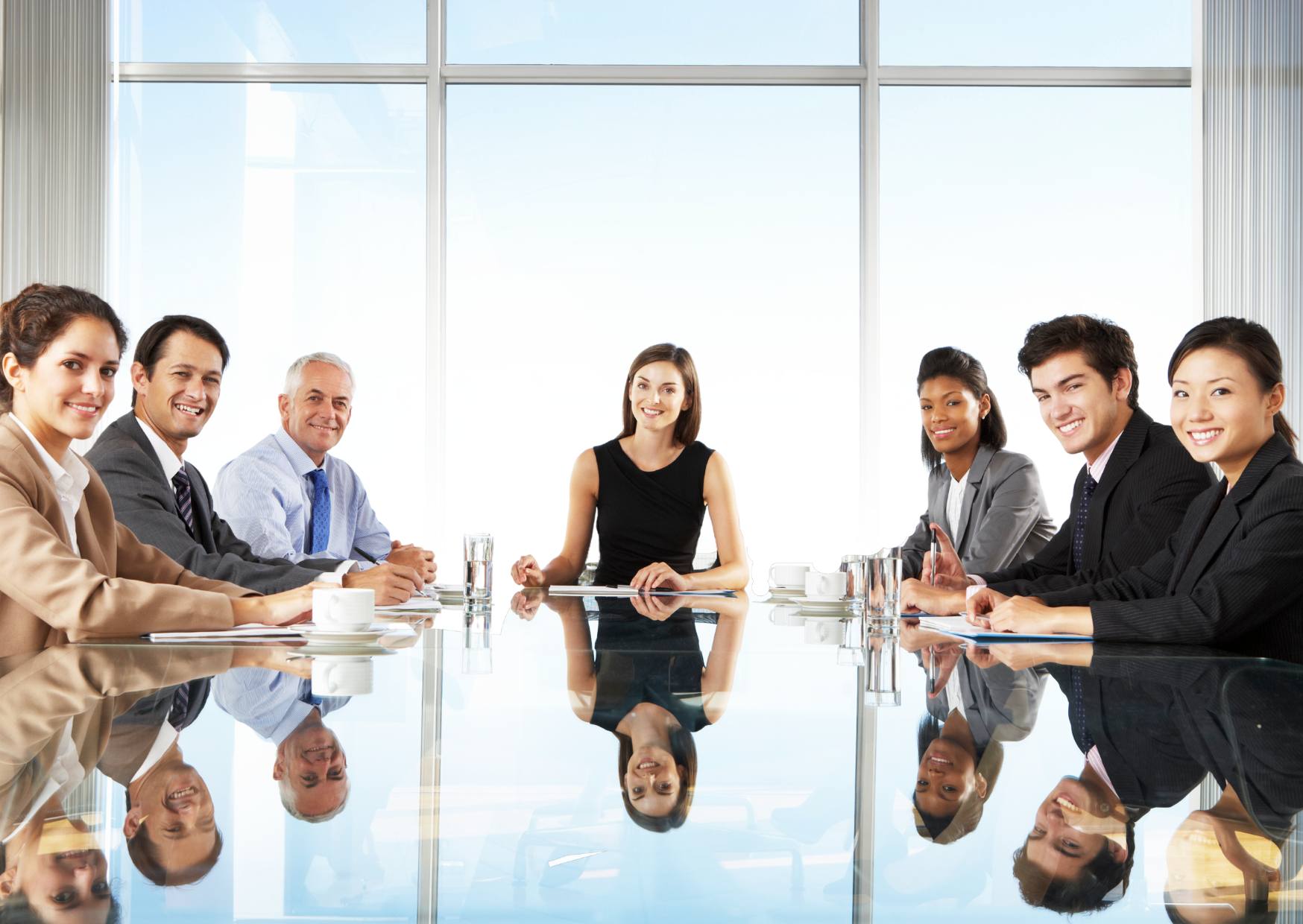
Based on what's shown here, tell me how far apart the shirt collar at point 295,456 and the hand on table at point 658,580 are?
3.94ft

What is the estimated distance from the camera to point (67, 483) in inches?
69.2

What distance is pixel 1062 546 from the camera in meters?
2.64

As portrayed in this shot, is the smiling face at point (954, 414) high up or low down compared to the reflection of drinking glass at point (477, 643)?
up

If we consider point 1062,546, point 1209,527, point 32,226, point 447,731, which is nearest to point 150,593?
point 447,731

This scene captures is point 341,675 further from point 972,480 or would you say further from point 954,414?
point 954,414

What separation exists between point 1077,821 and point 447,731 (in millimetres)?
506

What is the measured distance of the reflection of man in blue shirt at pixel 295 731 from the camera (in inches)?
28.3

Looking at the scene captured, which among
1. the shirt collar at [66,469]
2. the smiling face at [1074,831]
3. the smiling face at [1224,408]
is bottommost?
the smiling face at [1074,831]

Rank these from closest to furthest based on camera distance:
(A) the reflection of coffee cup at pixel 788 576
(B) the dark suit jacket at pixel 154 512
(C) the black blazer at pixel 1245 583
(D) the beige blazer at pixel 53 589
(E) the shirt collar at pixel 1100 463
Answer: (D) the beige blazer at pixel 53 589 → (C) the black blazer at pixel 1245 583 → (B) the dark suit jacket at pixel 154 512 → (E) the shirt collar at pixel 1100 463 → (A) the reflection of coffee cup at pixel 788 576

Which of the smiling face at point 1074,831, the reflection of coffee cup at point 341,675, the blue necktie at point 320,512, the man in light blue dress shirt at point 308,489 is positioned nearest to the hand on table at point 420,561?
the man in light blue dress shirt at point 308,489

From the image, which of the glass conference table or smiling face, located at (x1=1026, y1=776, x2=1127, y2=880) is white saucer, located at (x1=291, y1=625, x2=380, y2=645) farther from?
smiling face, located at (x1=1026, y1=776, x2=1127, y2=880)

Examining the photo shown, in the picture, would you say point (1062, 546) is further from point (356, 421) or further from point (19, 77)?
point (19, 77)

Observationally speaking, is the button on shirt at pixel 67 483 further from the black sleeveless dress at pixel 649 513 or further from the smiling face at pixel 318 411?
the black sleeveless dress at pixel 649 513

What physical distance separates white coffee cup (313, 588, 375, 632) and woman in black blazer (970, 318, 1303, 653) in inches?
39.2
